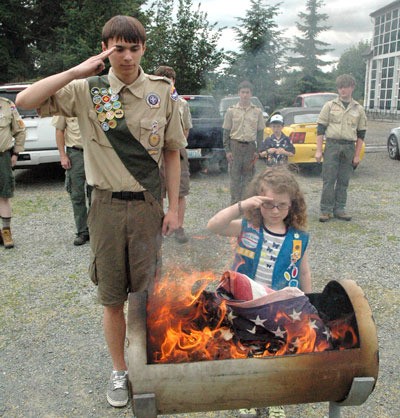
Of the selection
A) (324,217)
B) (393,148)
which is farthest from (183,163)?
(393,148)

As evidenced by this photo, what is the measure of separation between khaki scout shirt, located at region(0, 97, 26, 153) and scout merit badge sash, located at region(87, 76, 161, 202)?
3.06 metres

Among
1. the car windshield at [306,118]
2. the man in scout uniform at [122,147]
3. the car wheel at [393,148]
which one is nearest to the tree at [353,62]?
the car windshield at [306,118]

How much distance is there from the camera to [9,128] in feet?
15.9

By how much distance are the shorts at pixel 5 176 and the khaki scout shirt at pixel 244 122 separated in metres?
2.71

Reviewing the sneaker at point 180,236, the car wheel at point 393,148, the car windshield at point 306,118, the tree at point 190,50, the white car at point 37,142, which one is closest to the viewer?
the sneaker at point 180,236

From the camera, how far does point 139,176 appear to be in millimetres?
2154

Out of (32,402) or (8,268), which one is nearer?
(32,402)

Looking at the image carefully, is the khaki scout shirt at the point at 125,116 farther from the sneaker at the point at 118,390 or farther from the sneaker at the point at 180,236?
the sneaker at the point at 180,236

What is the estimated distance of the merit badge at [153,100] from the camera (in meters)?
2.14

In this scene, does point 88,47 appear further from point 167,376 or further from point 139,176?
point 167,376

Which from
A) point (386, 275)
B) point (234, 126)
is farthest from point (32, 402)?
point (234, 126)

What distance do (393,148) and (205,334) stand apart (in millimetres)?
10028

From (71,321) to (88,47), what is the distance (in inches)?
396

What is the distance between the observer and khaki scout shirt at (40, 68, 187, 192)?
207 cm
